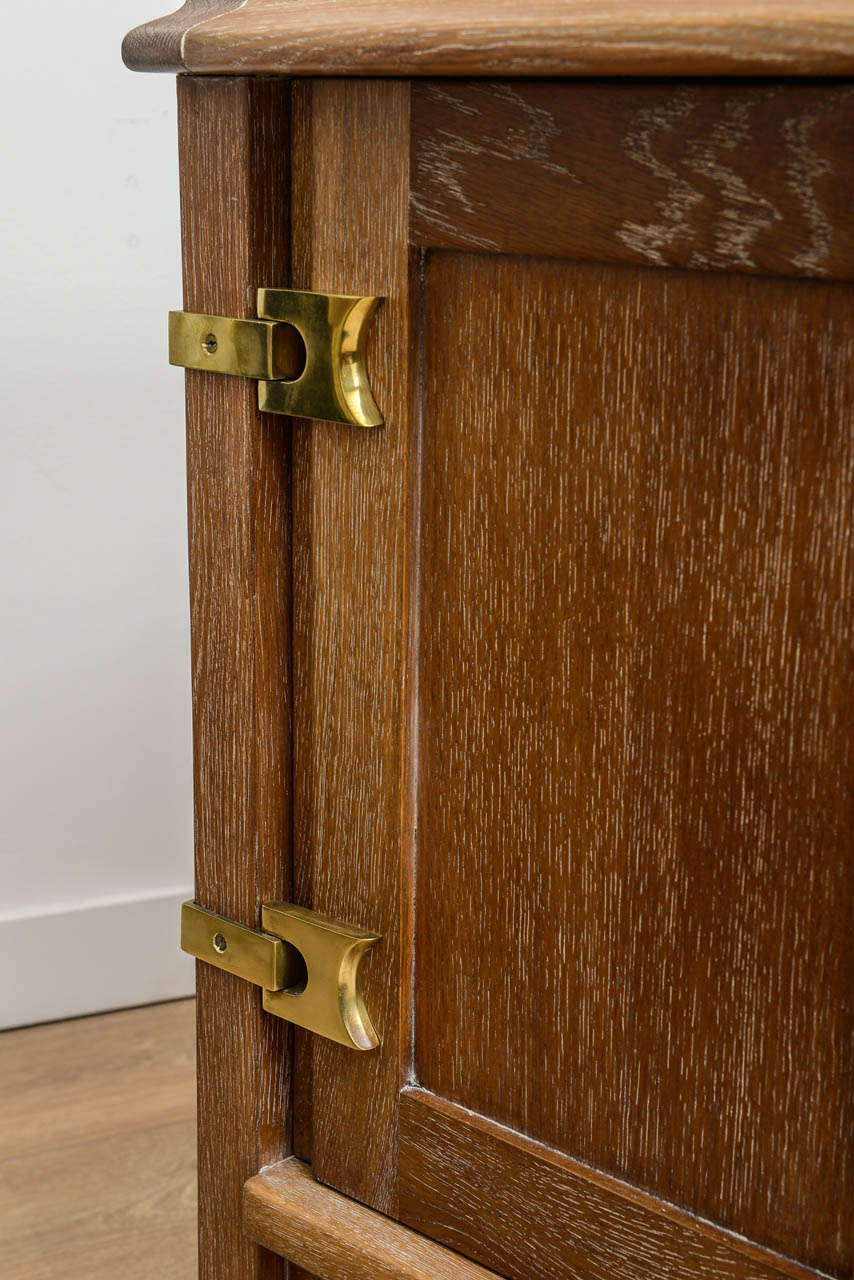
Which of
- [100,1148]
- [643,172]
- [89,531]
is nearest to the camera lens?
[643,172]

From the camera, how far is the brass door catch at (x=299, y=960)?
63cm

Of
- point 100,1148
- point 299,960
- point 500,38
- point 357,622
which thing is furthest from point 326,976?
point 100,1148

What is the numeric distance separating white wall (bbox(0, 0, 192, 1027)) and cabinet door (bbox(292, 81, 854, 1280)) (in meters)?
0.93

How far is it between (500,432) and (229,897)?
0.27 metres

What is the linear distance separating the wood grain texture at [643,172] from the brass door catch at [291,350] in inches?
2.0

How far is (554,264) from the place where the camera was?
0.52 metres

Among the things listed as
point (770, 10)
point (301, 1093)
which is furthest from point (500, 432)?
point (301, 1093)

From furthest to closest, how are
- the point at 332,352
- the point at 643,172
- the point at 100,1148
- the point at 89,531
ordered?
the point at 89,531
the point at 100,1148
the point at 332,352
the point at 643,172

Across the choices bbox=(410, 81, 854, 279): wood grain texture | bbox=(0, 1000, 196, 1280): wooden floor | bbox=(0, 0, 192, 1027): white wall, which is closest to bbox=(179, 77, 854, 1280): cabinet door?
bbox=(410, 81, 854, 279): wood grain texture

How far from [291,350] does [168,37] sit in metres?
0.13

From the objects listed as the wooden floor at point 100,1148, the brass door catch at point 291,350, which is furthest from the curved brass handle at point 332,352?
the wooden floor at point 100,1148

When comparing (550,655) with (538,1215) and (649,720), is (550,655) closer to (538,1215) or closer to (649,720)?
(649,720)

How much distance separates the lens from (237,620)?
25.6 inches

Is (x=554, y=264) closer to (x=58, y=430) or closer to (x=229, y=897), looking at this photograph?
(x=229, y=897)
